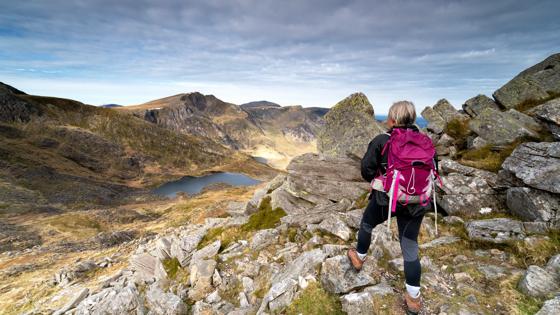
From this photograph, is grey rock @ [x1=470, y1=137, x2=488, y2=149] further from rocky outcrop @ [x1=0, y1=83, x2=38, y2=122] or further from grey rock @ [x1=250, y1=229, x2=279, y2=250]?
rocky outcrop @ [x1=0, y1=83, x2=38, y2=122]

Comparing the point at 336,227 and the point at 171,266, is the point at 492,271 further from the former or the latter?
the point at 171,266

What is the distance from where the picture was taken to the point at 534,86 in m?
18.0

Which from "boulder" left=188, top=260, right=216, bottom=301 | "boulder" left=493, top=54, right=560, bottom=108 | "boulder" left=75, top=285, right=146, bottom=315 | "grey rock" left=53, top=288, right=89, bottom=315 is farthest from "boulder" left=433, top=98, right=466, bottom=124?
"grey rock" left=53, top=288, right=89, bottom=315

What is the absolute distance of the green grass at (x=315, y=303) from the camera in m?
6.95

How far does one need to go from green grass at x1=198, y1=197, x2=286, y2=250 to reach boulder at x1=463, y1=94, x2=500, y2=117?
1584 cm

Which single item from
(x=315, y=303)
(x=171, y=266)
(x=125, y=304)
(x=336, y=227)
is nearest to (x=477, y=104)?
(x=336, y=227)

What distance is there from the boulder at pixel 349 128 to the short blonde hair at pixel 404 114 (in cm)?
1284

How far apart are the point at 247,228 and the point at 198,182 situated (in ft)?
409

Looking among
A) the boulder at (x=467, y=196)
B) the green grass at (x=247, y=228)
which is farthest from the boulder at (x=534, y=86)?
the green grass at (x=247, y=228)

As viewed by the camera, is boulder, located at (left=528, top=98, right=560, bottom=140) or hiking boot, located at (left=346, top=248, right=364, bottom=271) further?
boulder, located at (left=528, top=98, right=560, bottom=140)

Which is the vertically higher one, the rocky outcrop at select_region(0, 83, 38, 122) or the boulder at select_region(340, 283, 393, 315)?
the rocky outcrop at select_region(0, 83, 38, 122)

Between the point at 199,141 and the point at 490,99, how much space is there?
→ 177 meters

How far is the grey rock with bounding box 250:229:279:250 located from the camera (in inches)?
509

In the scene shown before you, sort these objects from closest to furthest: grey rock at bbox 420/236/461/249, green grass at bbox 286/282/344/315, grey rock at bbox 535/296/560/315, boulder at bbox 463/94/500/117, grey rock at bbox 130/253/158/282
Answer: grey rock at bbox 535/296/560/315, green grass at bbox 286/282/344/315, grey rock at bbox 420/236/461/249, grey rock at bbox 130/253/158/282, boulder at bbox 463/94/500/117
